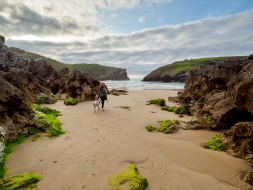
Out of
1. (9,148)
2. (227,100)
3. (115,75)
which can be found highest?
(115,75)

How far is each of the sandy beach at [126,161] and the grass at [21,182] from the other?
0.21 metres

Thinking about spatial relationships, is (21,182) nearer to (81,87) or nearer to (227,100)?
(227,100)

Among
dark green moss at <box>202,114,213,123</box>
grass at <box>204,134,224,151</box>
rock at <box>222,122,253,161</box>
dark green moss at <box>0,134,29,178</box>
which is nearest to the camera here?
dark green moss at <box>0,134,29,178</box>

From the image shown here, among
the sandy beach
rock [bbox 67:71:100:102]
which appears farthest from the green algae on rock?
rock [bbox 67:71:100:102]

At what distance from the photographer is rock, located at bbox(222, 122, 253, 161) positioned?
5.51 metres

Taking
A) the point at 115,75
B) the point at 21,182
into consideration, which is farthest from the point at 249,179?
the point at 115,75

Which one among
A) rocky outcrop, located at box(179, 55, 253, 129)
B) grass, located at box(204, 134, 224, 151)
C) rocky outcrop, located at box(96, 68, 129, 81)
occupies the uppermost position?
rocky outcrop, located at box(96, 68, 129, 81)

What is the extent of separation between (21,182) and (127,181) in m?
2.57

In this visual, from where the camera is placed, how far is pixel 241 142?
230 inches

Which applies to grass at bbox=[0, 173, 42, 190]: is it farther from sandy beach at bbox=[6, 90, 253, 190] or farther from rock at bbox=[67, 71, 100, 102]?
rock at bbox=[67, 71, 100, 102]

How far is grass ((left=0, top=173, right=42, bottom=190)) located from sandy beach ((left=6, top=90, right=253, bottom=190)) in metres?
0.21

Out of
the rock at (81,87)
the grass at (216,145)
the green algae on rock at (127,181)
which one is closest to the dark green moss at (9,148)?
the green algae on rock at (127,181)

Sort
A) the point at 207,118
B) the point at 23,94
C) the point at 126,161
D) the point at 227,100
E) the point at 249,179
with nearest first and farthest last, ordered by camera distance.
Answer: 1. the point at 249,179
2. the point at 126,161
3. the point at 23,94
4. the point at 227,100
5. the point at 207,118

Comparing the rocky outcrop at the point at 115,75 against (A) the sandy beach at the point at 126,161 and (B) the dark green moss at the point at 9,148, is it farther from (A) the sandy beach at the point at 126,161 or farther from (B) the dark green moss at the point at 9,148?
(A) the sandy beach at the point at 126,161
